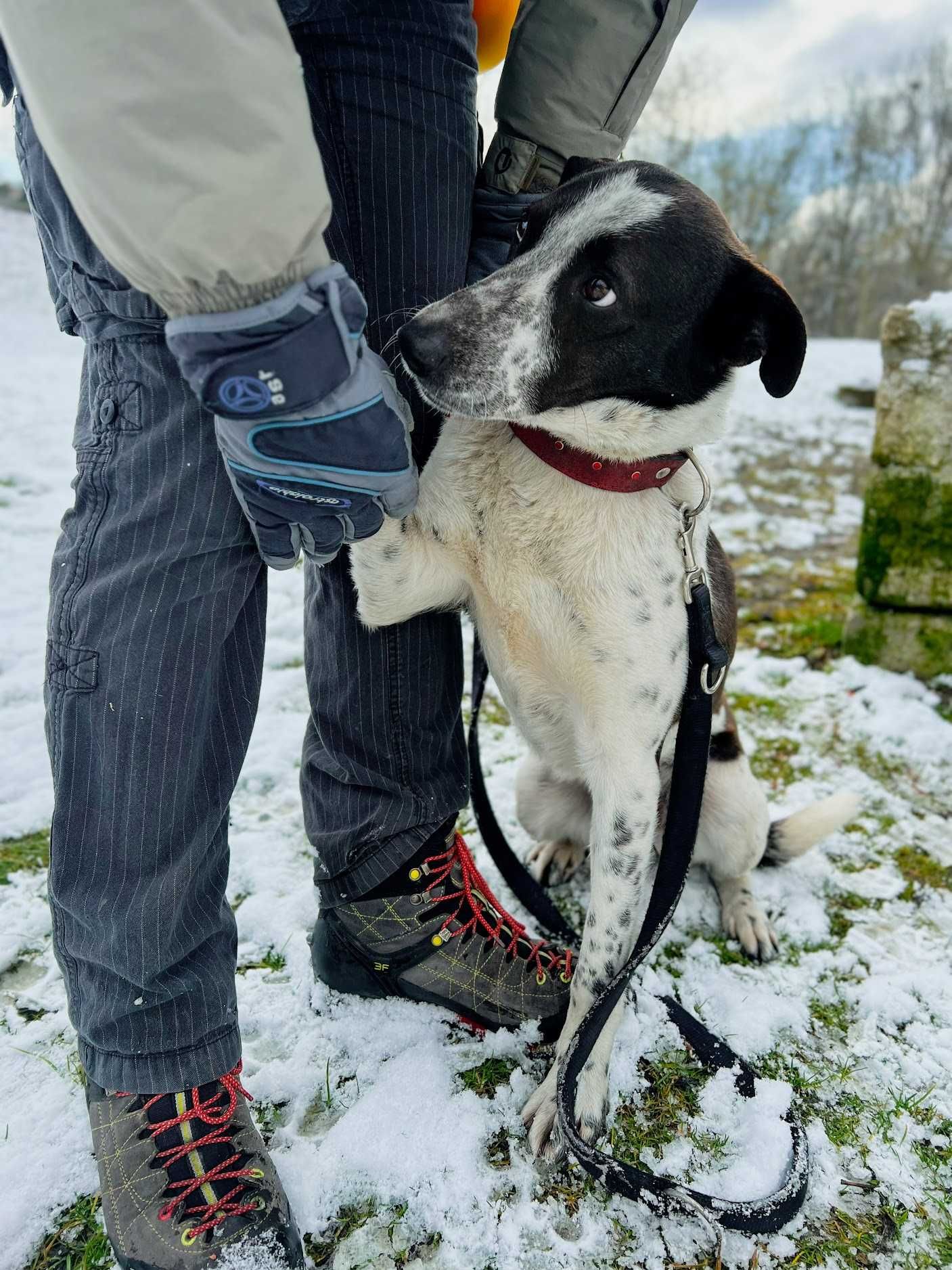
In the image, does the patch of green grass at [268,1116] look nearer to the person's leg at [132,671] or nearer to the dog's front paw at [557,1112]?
the person's leg at [132,671]

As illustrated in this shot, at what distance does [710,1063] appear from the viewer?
5.54ft

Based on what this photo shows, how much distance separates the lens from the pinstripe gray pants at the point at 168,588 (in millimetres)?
1207

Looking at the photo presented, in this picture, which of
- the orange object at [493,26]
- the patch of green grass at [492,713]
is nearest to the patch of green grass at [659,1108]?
the patch of green grass at [492,713]

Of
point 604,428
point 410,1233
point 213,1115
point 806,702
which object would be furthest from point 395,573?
point 806,702

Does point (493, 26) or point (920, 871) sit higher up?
point (493, 26)

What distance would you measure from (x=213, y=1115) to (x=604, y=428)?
1.32 meters

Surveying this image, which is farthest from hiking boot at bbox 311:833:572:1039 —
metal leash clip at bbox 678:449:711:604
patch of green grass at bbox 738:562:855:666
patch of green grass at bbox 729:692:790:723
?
patch of green grass at bbox 738:562:855:666

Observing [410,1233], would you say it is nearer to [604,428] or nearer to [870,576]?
[604,428]

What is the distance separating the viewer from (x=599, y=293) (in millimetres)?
1484

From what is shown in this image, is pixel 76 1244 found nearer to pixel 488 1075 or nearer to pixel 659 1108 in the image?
pixel 488 1075

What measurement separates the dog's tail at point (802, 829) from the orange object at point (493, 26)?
191 centimetres

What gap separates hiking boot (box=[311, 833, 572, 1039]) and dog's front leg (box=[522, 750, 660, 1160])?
136 millimetres

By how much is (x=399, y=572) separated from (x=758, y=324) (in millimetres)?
786

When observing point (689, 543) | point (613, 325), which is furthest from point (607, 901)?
point (613, 325)
